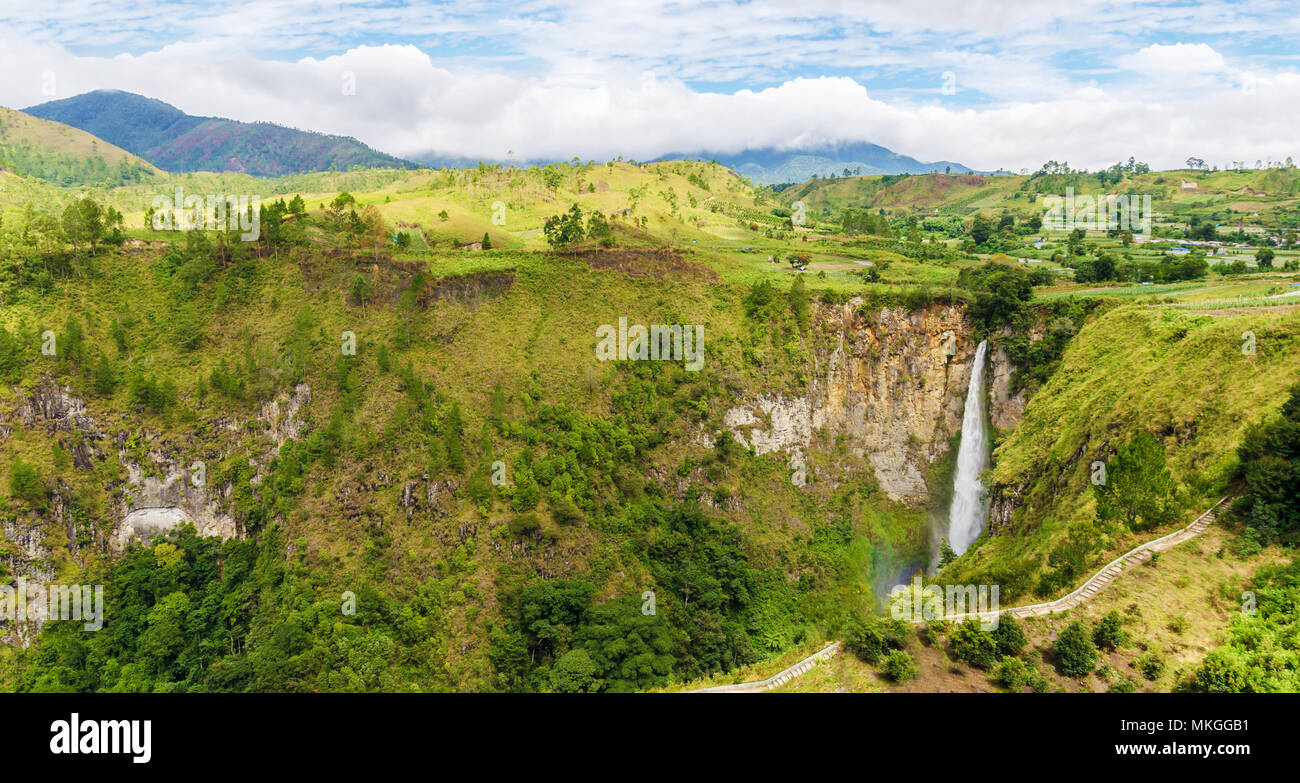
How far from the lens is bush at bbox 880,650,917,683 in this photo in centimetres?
2159

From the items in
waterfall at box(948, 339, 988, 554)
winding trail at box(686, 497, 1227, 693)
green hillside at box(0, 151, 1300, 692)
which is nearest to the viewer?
winding trail at box(686, 497, 1227, 693)

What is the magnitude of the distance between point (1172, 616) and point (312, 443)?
4877 centimetres

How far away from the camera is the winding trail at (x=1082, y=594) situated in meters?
22.6

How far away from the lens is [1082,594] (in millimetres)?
25094

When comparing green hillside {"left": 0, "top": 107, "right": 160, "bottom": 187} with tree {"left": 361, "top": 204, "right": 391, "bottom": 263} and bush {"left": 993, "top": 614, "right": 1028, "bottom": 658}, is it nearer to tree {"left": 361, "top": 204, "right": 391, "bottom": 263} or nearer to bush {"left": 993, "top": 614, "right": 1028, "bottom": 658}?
tree {"left": 361, "top": 204, "right": 391, "bottom": 263}

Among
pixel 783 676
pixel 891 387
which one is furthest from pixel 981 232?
pixel 783 676

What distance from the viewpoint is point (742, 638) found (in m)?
44.1

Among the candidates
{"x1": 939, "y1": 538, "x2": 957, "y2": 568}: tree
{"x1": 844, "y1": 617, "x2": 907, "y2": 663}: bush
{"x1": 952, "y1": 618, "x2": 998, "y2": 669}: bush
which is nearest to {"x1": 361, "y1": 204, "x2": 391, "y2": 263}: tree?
{"x1": 844, "y1": 617, "x2": 907, "y2": 663}: bush

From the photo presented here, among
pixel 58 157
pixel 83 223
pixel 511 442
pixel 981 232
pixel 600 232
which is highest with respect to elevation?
pixel 58 157

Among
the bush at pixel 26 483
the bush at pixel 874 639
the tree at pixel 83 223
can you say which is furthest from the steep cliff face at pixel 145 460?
the bush at pixel 874 639

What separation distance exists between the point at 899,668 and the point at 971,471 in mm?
37800

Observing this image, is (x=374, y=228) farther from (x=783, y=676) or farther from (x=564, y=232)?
(x=783, y=676)

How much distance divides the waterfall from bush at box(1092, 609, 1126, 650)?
28.4 m
